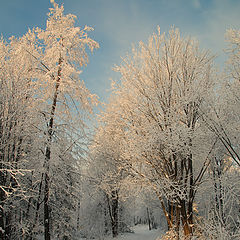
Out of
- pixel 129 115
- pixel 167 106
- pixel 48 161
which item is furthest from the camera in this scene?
pixel 129 115

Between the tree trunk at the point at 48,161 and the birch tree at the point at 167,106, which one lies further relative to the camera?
the birch tree at the point at 167,106

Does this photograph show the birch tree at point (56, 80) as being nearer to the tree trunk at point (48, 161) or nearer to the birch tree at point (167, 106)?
the tree trunk at point (48, 161)

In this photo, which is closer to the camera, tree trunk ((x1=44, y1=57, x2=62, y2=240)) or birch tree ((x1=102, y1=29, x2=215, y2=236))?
tree trunk ((x1=44, y1=57, x2=62, y2=240))

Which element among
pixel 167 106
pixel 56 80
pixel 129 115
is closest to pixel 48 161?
pixel 56 80

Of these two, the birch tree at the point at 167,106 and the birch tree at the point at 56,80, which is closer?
the birch tree at the point at 56,80

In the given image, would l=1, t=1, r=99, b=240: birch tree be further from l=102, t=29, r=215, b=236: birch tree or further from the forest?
l=102, t=29, r=215, b=236: birch tree

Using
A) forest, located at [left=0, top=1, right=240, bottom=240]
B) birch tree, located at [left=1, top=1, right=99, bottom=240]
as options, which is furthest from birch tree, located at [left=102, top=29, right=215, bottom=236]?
birch tree, located at [left=1, top=1, right=99, bottom=240]

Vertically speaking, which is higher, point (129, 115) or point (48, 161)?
point (129, 115)

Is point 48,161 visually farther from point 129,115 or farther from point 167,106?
point 167,106

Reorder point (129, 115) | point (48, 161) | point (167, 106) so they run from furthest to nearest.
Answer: point (129, 115)
point (167, 106)
point (48, 161)

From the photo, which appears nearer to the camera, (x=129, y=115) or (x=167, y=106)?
(x=167, y=106)

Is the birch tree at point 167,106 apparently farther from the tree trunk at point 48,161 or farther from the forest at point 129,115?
the tree trunk at point 48,161

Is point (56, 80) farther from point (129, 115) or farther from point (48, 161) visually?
point (129, 115)

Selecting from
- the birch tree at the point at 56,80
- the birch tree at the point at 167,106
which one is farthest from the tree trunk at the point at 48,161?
the birch tree at the point at 167,106
